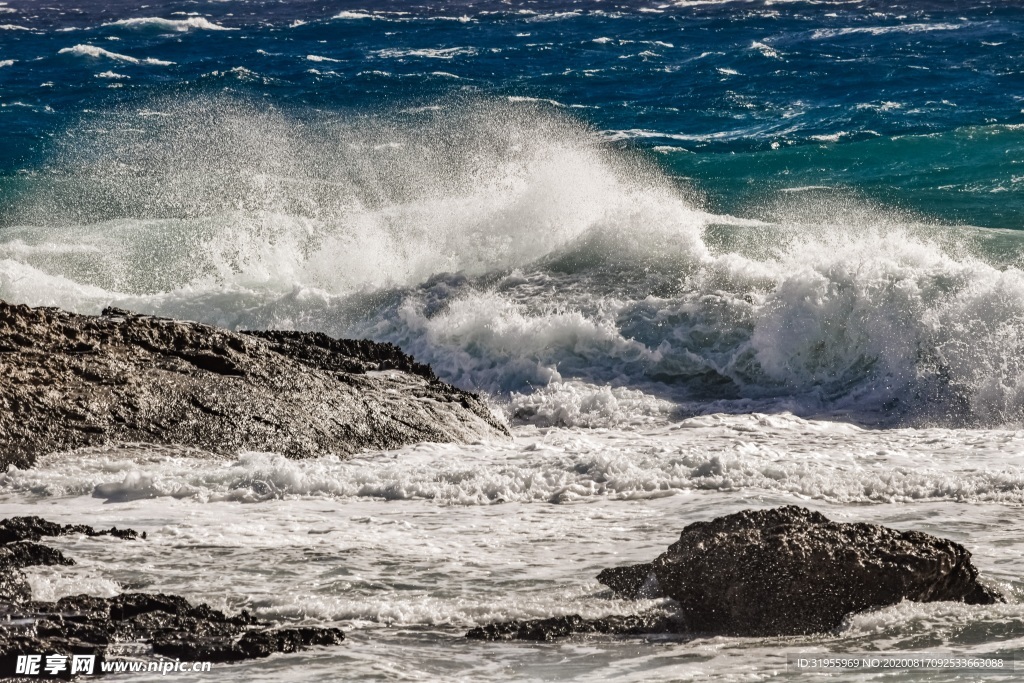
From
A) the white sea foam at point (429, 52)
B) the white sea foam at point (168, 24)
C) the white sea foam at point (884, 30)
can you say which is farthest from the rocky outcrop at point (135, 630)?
the white sea foam at point (168, 24)

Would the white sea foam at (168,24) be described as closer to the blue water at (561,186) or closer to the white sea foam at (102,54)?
the blue water at (561,186)

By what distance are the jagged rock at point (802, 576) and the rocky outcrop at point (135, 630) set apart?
1.53 m

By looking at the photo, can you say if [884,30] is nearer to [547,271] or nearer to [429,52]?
[429,52]

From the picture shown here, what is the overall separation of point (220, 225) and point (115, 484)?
37.9 feet

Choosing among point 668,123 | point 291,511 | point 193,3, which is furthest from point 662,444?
point 193,3

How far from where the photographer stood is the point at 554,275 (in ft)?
45.2

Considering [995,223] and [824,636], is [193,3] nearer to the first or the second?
[995,223]

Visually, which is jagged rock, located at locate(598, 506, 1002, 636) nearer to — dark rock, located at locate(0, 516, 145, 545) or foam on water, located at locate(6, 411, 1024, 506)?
foam on water, located at locate(6, 411, 1024, 506)

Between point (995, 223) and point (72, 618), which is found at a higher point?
point (995, 223)

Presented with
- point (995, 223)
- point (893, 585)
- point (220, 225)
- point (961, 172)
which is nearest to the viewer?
point (893, 585)

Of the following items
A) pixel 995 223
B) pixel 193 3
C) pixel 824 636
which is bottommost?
pixel 824 636

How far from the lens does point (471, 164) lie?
1934cm

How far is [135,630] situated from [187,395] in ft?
9.52

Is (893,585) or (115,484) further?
(115,484)
